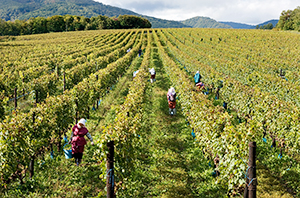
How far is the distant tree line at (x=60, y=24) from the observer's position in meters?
78.9

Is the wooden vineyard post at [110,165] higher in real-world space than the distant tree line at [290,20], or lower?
lower

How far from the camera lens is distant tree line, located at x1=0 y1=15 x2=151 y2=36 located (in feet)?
259

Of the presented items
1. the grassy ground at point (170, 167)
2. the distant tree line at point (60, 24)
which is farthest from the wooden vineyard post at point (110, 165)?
the distant tree line at point (60, 24)

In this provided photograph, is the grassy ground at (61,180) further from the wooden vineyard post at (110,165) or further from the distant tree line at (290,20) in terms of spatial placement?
the distant tree line at (290,20)

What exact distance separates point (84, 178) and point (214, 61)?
19.7 metres

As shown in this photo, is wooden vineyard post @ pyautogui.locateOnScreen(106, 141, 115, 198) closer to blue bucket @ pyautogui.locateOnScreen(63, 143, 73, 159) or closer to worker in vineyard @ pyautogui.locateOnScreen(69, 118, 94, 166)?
worker in vineyard @ pyautogui.locateOnScreen(69, 118, 94, 166)

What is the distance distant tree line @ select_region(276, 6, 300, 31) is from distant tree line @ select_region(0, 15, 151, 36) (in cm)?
6434

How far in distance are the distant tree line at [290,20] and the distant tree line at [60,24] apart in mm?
64339

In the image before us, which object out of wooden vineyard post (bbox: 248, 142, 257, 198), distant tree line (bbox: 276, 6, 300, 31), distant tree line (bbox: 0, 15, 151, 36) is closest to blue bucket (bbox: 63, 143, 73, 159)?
wooden vineyard post (bbox: 248, 142, 257, 198)

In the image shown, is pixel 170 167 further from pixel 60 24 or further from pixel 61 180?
pixel 60 24

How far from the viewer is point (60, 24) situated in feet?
293

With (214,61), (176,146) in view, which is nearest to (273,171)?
(176,146)

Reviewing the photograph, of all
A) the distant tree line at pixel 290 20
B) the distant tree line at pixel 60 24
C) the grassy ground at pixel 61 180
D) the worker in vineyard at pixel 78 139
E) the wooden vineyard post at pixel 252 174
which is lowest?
the grassy ground at pixel 61 180

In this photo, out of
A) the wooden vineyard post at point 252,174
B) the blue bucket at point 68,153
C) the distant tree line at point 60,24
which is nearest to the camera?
the wooden vineyard post at point 252,174
